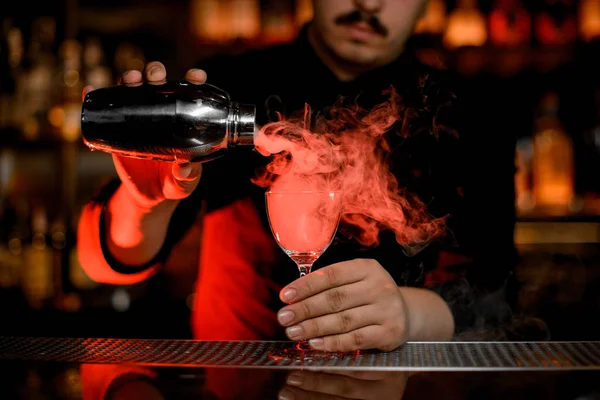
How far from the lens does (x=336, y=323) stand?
3.59 ft

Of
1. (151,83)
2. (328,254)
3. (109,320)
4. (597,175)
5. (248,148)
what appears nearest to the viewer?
(151,83)

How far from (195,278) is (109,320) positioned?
572mm

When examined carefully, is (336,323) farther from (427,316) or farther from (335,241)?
(335,241)

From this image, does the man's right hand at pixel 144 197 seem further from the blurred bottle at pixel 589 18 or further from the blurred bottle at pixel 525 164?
the blurred bottle at pixel 589 18

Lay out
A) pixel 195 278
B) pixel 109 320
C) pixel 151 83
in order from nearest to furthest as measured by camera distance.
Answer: pixel 151 83, pixel 109 320, pixel 195 278

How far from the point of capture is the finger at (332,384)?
830 mm

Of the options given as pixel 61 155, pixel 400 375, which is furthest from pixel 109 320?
pixel 400 375

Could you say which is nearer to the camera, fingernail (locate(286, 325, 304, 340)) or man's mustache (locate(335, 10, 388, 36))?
fingernail (locate(286, 325, 304, 340))

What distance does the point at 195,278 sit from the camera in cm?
314

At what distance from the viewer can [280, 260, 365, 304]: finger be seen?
1.07 meters

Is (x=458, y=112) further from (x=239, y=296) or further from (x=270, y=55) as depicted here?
(x=239, y=296)

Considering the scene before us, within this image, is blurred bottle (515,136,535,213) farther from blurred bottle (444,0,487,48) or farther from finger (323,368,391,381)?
finger (323,368,391,381)

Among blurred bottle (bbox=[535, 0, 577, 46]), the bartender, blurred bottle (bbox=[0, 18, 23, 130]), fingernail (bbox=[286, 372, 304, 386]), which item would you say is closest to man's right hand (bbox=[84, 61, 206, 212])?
the bartender

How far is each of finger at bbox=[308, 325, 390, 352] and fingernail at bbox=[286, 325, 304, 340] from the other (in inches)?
0.9
